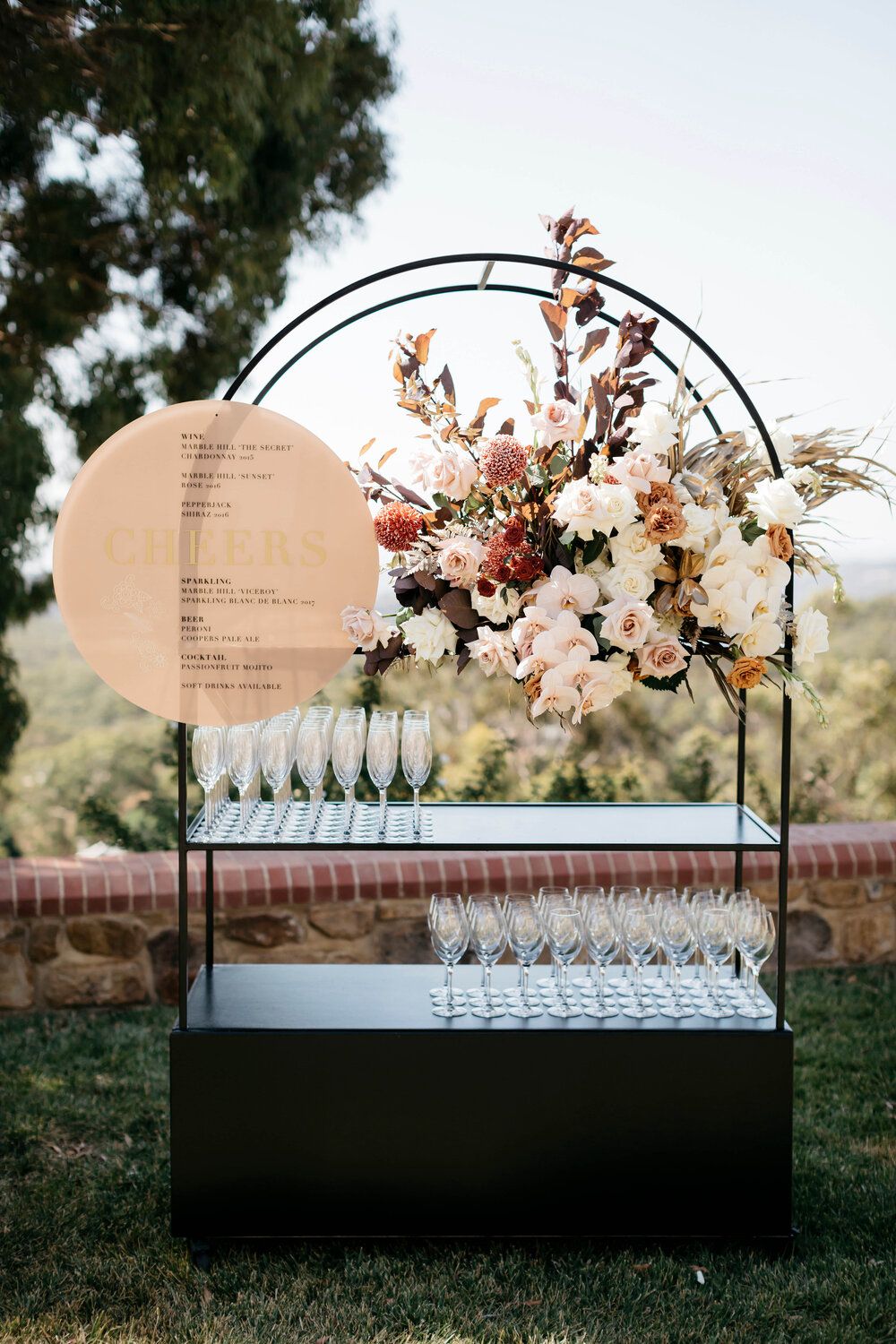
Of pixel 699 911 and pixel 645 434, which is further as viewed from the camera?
pixel 699 911

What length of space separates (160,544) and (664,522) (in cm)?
107

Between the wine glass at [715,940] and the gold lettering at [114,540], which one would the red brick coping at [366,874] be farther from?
the gold lettering at [114,540]

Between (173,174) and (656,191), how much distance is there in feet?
14.3

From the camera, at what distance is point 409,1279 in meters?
2.40

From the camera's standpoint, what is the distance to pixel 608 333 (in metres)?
2.37

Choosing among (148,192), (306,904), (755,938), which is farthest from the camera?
(148,192)

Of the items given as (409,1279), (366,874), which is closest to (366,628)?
(409,1279)

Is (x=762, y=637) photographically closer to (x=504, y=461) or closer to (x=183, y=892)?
(x=504, y=461)

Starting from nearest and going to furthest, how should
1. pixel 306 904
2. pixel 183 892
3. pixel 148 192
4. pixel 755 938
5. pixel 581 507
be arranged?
pixel 581 507 → pixel 183 892 → pixel 755 938 → pixel 306 904 → pixel 148 192

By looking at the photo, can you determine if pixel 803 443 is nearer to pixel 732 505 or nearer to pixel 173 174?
pixel 732 505

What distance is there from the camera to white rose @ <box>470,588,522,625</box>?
2.30 m

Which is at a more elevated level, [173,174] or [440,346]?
[173,174]

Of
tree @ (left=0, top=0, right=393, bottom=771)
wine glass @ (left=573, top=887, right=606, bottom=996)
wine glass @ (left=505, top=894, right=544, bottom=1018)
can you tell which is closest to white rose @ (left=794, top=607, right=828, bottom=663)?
wine glass @ (left=573, top=887, right=606, bottom=996)

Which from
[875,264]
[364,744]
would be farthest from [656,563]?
[875,264]
